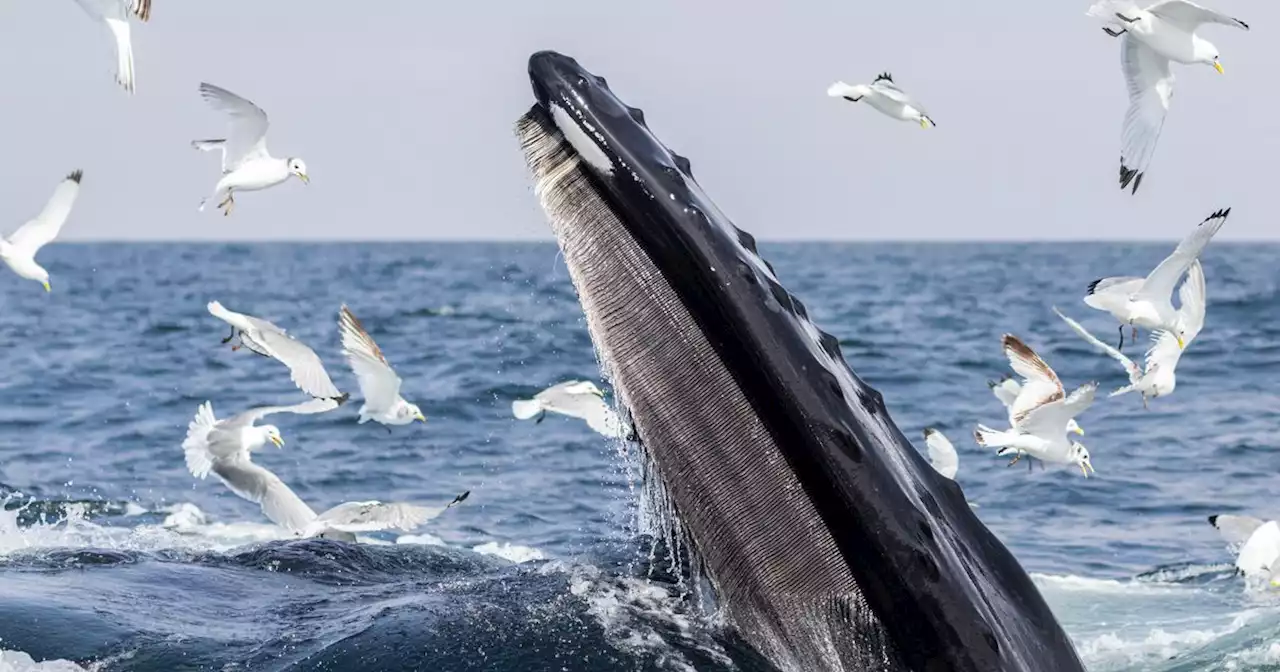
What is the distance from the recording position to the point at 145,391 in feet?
94.4

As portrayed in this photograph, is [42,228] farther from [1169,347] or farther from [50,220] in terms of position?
[1169,347]

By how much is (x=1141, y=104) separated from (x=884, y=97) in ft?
13.2

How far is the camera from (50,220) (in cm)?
1562

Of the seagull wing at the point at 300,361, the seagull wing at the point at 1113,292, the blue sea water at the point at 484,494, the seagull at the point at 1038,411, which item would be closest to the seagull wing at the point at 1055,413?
the seagull at the point at 1038,411

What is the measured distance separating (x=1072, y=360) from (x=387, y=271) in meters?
55.8

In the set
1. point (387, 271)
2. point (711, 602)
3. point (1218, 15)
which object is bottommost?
point (711, 602)

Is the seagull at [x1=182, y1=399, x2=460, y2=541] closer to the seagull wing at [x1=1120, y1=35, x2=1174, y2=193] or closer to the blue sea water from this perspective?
the blue sea water

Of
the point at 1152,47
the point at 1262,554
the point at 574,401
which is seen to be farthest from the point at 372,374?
the point at 1262,554

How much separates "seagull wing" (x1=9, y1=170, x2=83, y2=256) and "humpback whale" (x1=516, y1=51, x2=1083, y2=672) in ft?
39.7

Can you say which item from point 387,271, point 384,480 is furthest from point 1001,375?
point 387,271

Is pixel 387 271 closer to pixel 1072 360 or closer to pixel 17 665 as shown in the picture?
pixel 1072 360

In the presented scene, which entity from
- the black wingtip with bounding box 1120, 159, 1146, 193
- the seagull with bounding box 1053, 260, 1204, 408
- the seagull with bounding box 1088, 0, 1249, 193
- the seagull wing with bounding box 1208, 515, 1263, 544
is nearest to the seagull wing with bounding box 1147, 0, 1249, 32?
the seagull with bounding box 1088, 0, 1249, 193

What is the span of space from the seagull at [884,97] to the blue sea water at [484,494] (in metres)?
3.43

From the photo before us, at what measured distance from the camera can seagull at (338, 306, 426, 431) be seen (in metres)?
13.1
